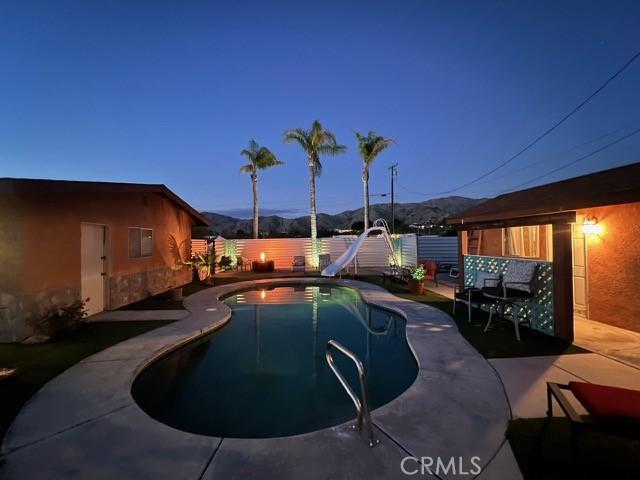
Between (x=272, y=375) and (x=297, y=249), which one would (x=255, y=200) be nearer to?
(x=297, y=249)

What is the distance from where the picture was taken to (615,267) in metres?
6.25

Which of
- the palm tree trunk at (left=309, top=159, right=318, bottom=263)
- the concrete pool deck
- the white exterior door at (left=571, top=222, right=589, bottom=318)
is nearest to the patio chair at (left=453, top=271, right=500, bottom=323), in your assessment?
the white exterior door at (left=571, top=222, right=589, bottom=318)

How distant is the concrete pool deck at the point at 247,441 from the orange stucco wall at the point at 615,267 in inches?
158

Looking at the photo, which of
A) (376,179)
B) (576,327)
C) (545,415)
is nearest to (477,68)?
(576,327)

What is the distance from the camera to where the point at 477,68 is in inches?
579

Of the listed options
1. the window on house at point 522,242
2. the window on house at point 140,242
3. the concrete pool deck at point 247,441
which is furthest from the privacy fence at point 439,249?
the concrete pool deck at point 247,441

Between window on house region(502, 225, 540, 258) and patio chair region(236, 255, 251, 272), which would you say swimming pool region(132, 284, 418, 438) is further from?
patio chair region(236, 255, 251, 272)

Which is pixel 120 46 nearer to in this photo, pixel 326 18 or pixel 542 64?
pixel 326 18

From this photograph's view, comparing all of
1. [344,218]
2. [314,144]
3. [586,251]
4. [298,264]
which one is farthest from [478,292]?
[344,218]

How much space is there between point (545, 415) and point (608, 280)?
5.00 meters

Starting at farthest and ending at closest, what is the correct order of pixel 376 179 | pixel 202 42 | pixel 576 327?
1. pixel 376 179
2. pixel 202 42
3. pixel 576 327

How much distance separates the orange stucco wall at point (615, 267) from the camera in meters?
5.86

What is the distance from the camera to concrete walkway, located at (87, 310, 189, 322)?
716 centimetres

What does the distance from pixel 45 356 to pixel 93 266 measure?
10.1 feet
